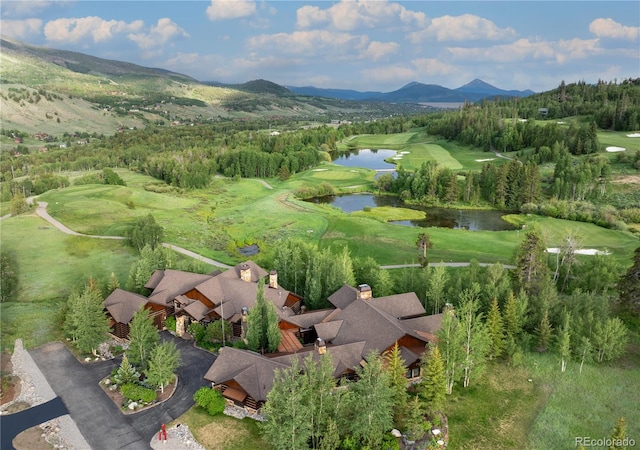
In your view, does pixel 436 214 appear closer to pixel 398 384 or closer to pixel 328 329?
pixel 328 329

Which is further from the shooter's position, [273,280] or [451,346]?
[273,280]

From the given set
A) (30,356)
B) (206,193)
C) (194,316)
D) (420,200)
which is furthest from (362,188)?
(30,356)

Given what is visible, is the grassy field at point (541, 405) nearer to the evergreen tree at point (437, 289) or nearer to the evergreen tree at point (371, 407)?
the evergreen tree at point (371, 407)

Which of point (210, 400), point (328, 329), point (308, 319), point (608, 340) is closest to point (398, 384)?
point (328, 329)

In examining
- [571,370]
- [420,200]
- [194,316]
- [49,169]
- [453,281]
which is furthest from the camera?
[49,169]

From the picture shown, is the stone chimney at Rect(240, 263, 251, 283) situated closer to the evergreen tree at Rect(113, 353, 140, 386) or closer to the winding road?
the winding road

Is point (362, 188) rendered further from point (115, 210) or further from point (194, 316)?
point (194, 316)

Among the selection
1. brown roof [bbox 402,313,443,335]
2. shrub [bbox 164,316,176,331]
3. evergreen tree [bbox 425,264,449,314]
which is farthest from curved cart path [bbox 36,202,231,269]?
brown roof [bbox 402,313,443,335]
